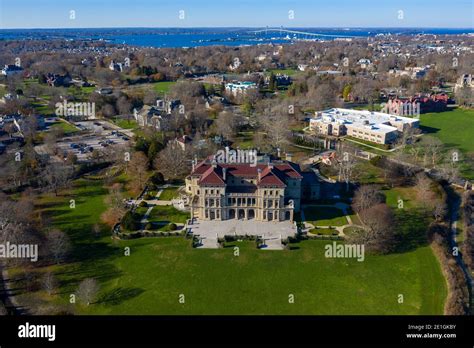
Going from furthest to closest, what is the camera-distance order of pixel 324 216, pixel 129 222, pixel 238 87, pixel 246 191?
1. pixel 238 87
2. pixel 324 216
3. pixel 246 191
4. pixel 129 222

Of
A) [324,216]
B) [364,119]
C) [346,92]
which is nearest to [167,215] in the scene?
[324,216]

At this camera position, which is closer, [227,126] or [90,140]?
[227,126]

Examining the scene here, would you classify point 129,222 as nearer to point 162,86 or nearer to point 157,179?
point 157,179

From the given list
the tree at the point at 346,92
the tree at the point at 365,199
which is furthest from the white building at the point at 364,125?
the tree at the point at 365,199

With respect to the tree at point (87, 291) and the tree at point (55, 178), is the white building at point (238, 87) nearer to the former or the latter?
the tree at point (55, 178)

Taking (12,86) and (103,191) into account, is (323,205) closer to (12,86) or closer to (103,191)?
(103,191)

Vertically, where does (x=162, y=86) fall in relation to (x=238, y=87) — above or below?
above

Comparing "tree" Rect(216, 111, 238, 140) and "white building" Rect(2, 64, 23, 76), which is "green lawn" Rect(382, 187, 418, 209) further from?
"white building" Rect(2, 64, 23, 76)

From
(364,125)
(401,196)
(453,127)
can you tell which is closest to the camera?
(401,196)

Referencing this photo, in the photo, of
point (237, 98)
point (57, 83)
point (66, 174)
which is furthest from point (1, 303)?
point (57, 83)
